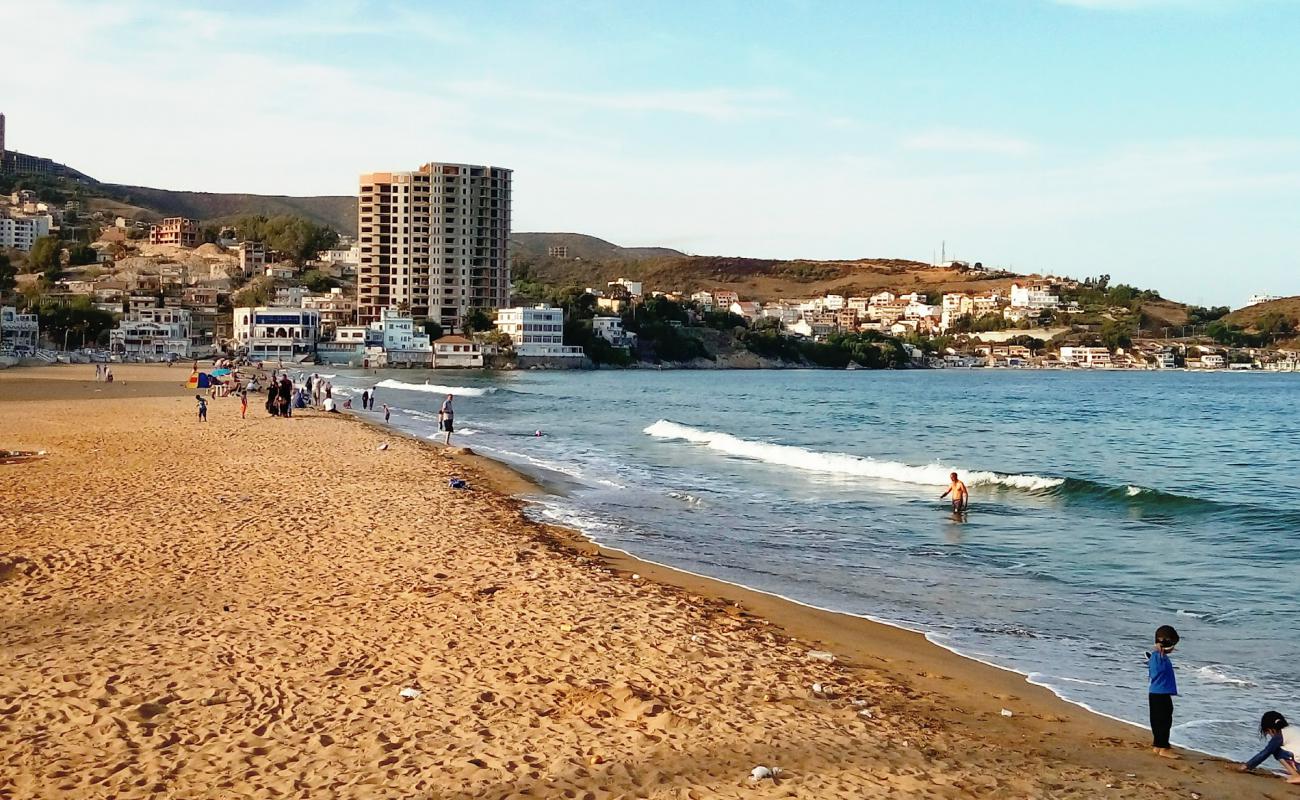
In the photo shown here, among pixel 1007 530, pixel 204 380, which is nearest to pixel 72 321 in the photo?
pixel 204 380

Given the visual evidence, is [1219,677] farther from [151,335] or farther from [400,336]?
[400,336]

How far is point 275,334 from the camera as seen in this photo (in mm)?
116438

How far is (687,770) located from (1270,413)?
2536 inches

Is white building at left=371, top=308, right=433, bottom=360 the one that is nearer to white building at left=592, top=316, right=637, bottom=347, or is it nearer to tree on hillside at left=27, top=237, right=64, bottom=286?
white building at left=592, top=316, right=637, bottom=347

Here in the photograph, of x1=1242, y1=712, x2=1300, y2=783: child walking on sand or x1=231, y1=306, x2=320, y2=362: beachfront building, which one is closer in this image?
x1=1242, y1=712, x2=1300, y2=783: child walking on sand

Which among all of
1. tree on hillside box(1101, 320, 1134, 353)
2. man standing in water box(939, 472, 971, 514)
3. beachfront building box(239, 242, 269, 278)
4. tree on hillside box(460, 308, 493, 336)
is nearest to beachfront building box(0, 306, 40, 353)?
tree on hillside box(460, 308, 493, 336)

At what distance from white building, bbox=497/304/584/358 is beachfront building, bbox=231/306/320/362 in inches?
932

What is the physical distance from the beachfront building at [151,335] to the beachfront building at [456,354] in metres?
26.4

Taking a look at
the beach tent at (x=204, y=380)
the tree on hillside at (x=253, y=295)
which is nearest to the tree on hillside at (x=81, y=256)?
the tree on hillside at (x=253, y=295)

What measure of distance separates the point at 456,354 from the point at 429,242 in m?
26.4

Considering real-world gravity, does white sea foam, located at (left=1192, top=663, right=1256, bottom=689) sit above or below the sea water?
above

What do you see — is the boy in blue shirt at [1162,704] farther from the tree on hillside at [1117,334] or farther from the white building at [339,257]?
the tree on hillside at [1117,334]

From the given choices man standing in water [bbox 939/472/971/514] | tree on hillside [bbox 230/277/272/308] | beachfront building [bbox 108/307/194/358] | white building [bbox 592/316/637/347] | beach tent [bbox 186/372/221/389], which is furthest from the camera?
white building [bbox 592/316/637/347]

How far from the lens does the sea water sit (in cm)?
957
